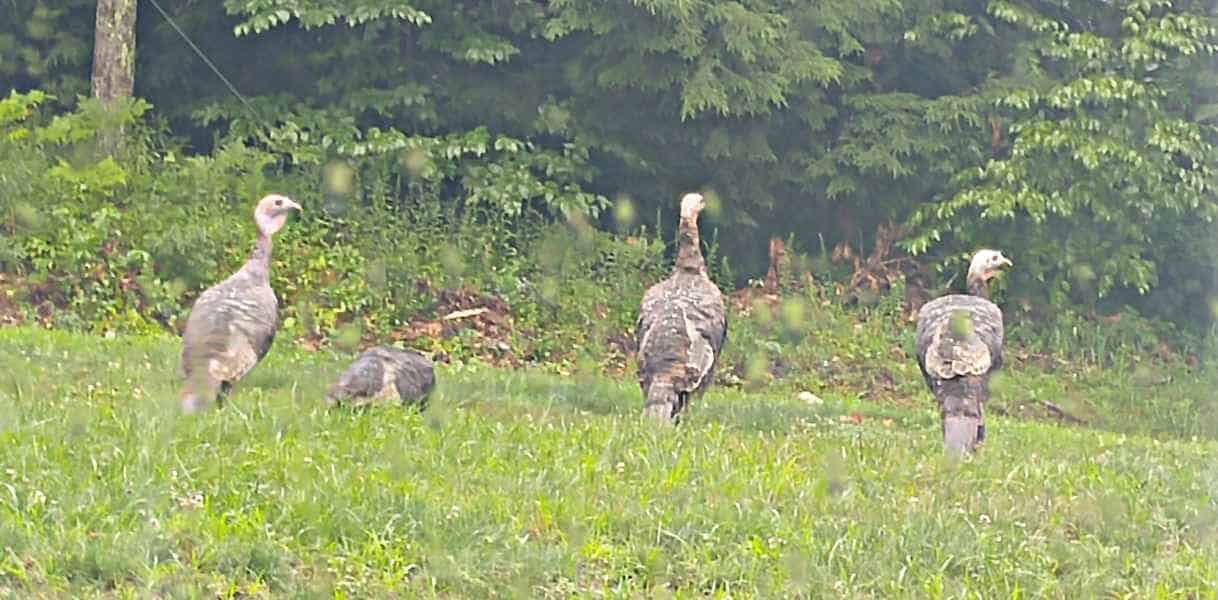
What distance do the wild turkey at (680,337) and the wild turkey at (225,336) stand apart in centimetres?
223

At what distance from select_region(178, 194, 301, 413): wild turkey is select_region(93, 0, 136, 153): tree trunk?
25.8 feet

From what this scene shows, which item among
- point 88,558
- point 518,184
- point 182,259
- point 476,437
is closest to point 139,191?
point 182,259

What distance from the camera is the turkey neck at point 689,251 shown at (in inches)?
430

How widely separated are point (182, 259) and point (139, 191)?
1.28 metres

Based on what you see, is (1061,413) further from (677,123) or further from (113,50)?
(113,50)

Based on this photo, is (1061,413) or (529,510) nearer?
(529,510)

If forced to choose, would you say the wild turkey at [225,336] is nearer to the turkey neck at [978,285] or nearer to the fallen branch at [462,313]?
the turkey neck at [978,285]

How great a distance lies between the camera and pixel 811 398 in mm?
14141

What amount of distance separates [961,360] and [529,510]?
3.63m

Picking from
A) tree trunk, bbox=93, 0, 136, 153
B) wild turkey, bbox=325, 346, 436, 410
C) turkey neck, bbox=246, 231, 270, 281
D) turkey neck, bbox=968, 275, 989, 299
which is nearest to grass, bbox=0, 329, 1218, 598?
wild turkey, bbox=325, 346, 436, 410

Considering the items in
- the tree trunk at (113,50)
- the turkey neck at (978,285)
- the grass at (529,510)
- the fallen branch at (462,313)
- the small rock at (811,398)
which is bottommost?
the grass at (529,510)

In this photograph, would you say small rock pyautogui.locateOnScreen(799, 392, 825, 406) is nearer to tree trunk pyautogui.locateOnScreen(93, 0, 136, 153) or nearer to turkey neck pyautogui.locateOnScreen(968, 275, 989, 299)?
turkey neck pyautogui.locateOnScreen(968, 275, 989, 299)

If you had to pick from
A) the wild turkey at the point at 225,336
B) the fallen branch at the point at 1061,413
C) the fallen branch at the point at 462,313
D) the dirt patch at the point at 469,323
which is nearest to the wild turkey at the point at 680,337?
the wild turkey at the point at 225,336

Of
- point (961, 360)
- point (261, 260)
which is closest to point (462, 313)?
point (261, 260)
